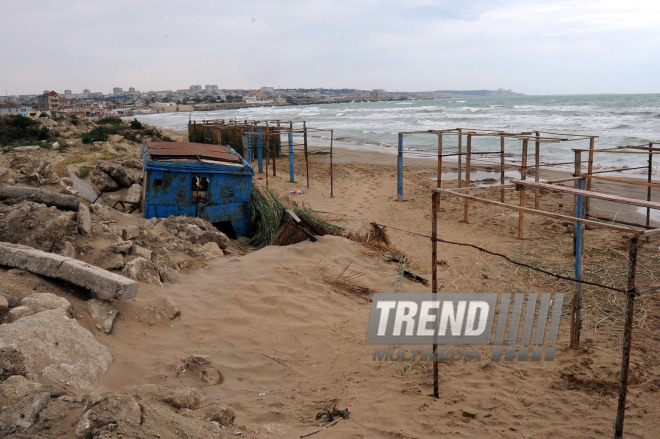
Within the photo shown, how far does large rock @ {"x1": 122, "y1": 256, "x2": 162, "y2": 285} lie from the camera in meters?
5.69

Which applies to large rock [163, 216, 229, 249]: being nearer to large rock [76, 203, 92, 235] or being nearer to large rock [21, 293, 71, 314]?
large rock [76, 203, 92, 235]

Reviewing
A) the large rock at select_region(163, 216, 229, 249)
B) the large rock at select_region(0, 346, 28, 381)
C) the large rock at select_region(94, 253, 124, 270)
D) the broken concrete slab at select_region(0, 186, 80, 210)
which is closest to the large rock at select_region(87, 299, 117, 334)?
the large rock at select_region(94, 253, 124, 270)

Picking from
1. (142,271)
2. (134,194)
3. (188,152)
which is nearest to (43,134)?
(134,194)

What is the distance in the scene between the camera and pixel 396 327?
5586mm

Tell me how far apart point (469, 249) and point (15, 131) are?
67.6 ft

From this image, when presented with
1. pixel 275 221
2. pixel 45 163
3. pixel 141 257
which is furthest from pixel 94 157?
pixel 141 257

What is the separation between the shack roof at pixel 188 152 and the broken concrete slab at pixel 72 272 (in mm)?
4421

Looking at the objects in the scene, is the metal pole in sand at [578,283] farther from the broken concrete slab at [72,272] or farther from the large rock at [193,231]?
the large rock at [193,231]

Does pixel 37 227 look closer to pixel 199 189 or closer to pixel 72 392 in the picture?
pixel 72 392

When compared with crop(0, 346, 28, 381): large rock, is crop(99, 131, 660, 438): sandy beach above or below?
below

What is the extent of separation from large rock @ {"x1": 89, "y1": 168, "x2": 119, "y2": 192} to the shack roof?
1.26 meters

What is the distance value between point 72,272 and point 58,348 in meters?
1.12

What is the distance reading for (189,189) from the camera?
30.2 ft

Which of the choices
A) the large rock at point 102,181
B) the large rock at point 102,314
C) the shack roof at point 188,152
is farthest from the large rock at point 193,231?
the large rock at point 102,181
